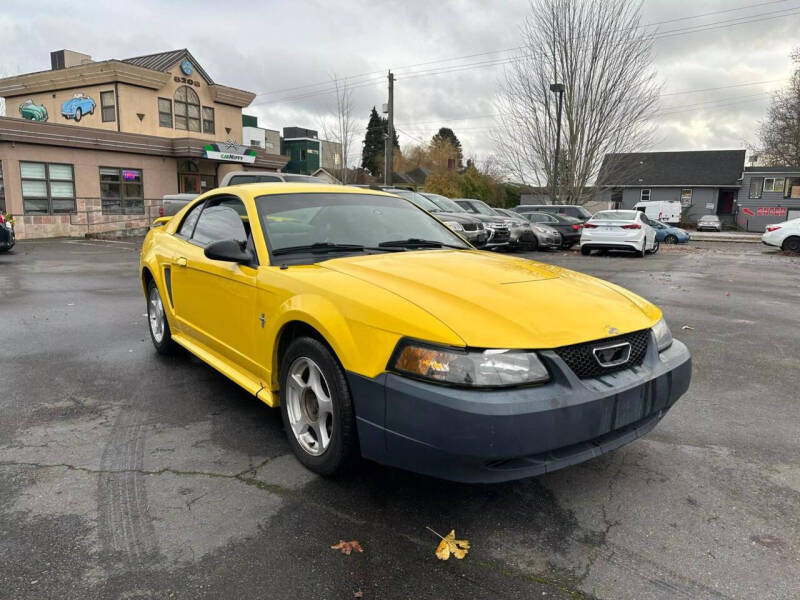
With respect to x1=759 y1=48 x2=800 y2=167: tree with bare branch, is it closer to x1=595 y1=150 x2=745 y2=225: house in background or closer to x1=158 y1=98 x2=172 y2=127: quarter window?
x1=595 y1=150 x2=745 y2=225: house in background

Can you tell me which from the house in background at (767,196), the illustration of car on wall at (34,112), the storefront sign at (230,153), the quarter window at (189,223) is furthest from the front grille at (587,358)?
the house in background at (767,196)

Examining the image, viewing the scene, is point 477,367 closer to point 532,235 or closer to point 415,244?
point 415,244

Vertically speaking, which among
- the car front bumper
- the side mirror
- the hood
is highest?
the side mirror

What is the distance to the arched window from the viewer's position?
29047mm

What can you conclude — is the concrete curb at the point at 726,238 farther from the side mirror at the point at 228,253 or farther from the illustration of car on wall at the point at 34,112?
the illustration of car on wall at the point at 34,112

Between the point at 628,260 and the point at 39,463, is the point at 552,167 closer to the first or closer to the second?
the point at 628,260

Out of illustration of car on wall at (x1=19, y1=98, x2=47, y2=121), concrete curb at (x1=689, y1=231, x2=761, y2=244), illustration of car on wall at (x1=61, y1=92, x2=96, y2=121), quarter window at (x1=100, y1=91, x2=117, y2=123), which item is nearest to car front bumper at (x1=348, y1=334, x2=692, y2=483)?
quarter window at (x1=100, y1=91, x2=117, y2=123)

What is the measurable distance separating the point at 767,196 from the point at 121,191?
1696 inches

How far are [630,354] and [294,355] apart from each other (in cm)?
170

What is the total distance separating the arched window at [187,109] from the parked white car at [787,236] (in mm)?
26864

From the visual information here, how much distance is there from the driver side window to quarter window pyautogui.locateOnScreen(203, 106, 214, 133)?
93.9ft

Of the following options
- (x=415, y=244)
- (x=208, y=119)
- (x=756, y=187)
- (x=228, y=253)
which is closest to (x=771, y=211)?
(x=756, y=187)

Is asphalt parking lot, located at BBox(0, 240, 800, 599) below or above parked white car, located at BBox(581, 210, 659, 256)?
below

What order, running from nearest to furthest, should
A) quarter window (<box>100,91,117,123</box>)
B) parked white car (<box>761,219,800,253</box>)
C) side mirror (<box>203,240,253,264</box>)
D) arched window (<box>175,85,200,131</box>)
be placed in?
side mirror (<box>203,240,253,264</box>)
parked white car (<box>761,219,800,253</box>)
quarter window (<box>100,91,117,123</box>)
arched window (<box>175,85,200,131</box>)
